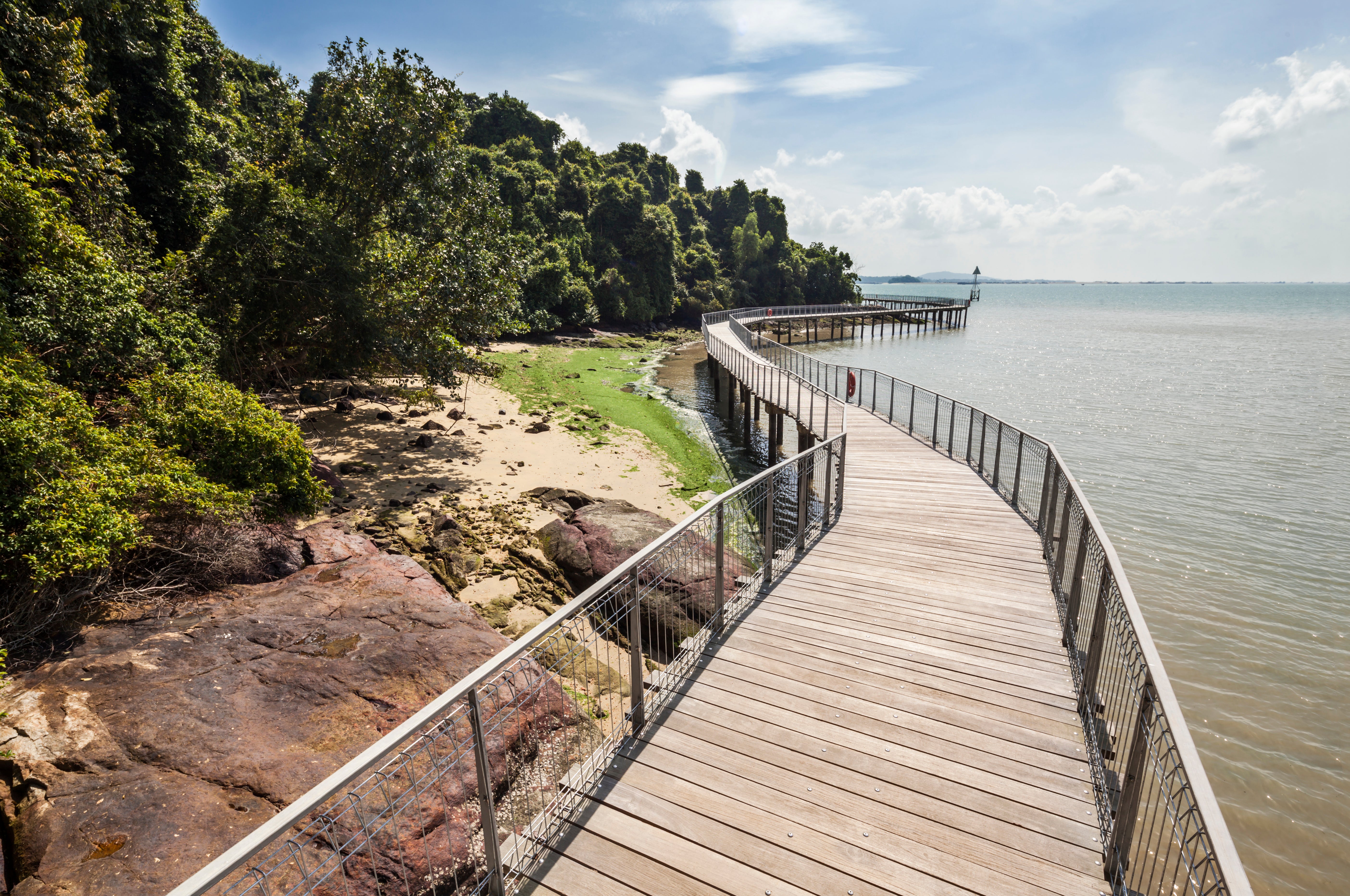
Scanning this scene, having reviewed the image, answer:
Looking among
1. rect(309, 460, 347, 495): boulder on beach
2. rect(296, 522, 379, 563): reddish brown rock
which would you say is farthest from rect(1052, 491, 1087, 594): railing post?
rect(309, 460, 347, 495): boulder on beach

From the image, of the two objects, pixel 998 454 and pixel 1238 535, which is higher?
pixel 998 454

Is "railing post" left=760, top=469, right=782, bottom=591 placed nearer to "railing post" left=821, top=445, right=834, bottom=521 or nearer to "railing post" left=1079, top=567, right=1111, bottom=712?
"railing post" left=821, top=445, right=834, bottom=521

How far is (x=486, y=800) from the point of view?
3084mm

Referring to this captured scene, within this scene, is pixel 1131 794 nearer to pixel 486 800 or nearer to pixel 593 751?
pixel 593 751

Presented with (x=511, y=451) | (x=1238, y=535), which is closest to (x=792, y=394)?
(x=511, y=451)

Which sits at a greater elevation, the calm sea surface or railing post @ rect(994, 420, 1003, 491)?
railing post @ rect(994, 420, 1003, 491)

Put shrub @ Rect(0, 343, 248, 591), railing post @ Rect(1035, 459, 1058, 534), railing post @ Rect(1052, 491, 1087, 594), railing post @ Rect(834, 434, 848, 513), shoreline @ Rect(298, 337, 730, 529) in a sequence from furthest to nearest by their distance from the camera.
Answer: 1. shoreline @ Rect(298, 337, 730, 529)
2. railing post @ Rect(834, 434, 848, 513)
3. railing post @ Rect(1035, 459, 1058, 534)
4. railing post @ Rect(1052, 491, 1087, 594)
5. shrub @ Rect(0, 343, 248, 591)

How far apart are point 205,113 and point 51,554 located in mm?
15985

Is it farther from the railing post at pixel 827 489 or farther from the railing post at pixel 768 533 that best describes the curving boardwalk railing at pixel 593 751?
the railing post at pixel 827 489

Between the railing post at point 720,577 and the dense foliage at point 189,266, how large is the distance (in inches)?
243

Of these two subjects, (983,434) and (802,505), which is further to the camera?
(983,434)

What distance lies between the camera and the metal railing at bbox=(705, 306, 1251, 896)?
244 cm

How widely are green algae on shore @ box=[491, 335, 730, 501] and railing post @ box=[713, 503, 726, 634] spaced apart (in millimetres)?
10005

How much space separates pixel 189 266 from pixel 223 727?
12.4 meters
